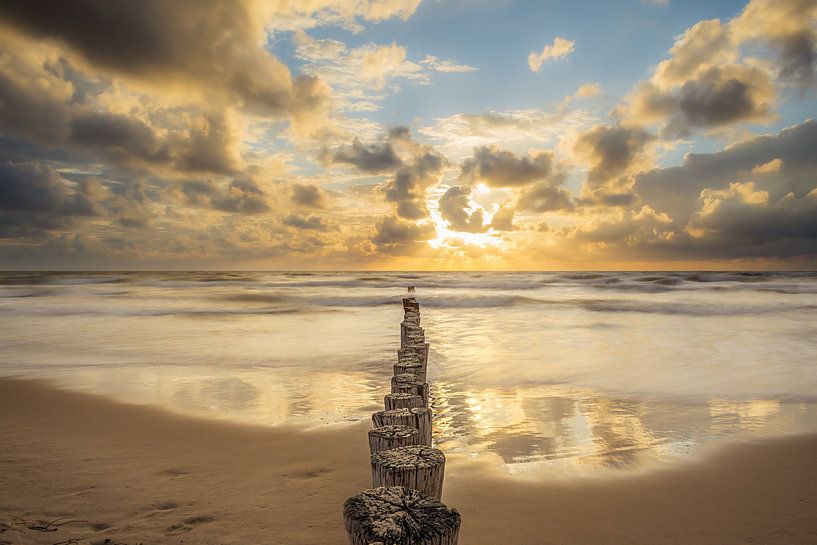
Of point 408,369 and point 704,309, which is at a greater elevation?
point 408,369

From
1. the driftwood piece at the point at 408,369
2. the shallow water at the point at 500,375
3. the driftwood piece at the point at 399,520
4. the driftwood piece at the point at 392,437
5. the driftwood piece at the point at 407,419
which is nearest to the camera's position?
the driftwood piece at the point at 399,520

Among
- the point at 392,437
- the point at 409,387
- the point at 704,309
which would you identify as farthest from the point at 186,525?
the point at 704,309

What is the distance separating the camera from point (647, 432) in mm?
5496

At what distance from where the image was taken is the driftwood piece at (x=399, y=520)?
6.01ft

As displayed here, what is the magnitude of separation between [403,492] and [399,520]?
0.21 metres

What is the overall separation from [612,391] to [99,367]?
31.7 ft

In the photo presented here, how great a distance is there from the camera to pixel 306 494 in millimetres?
3914

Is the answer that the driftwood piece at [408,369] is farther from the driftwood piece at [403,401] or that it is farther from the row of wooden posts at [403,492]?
the driftwood piece at [403,401]

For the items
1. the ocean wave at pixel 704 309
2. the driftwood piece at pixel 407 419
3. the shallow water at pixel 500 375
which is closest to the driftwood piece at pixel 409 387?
the driftwood piece at pixel 407 419

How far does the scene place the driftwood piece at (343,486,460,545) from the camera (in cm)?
183

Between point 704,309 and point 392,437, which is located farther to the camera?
point 704,309

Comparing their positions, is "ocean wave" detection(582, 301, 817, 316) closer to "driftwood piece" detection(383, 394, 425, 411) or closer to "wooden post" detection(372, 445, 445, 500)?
"driftwood piece" detection(383, 394, 425, 411)

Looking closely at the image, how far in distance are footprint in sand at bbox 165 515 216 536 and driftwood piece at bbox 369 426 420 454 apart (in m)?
1.51

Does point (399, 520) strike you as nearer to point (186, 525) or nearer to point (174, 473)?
point (186, 525)
